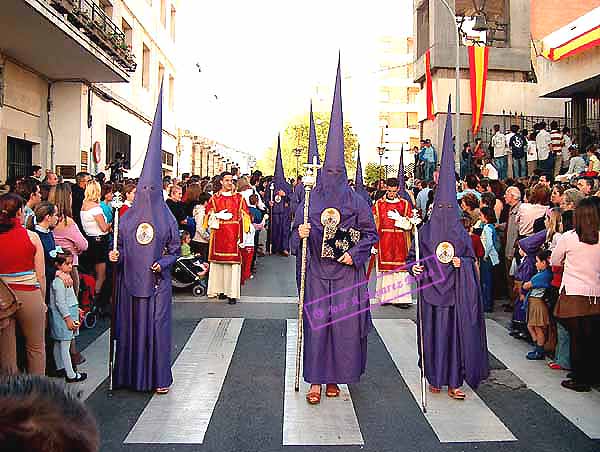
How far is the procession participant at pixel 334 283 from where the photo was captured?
242 inches

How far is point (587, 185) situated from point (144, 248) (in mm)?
6954

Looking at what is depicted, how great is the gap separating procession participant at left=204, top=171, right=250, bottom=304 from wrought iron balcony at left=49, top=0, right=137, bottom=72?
553 centimetres

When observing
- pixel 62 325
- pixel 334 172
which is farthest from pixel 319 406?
pixel 62 325

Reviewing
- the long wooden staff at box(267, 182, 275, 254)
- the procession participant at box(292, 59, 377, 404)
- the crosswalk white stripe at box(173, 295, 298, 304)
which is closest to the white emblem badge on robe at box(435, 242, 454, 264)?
the procession participant at box(292, 59, 377, 404)

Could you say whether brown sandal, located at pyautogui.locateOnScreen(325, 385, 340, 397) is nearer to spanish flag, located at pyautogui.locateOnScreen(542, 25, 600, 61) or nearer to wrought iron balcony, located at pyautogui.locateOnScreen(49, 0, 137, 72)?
wrought iron balcony, located at pyautogui.locateOnScreen(49, 0, 137, 72)

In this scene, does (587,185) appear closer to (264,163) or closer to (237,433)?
(237,433)

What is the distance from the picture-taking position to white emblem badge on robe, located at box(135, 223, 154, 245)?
621 centimetres

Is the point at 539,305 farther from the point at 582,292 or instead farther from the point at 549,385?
the point at 582,292

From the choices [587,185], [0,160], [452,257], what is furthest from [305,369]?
[0,160]

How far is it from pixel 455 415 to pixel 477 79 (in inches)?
830

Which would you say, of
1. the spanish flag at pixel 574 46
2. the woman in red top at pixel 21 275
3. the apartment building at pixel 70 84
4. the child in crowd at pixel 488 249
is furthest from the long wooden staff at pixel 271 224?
the woman in red top at pixel 21 275

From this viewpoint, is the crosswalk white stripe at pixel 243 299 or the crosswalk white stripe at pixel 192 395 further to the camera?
the crosswalk white stripe at pixel 243 299

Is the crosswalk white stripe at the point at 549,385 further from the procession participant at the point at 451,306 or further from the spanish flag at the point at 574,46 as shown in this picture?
the spanish flag at the point at 574,46

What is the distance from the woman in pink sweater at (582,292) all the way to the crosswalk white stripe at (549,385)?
22 cm
